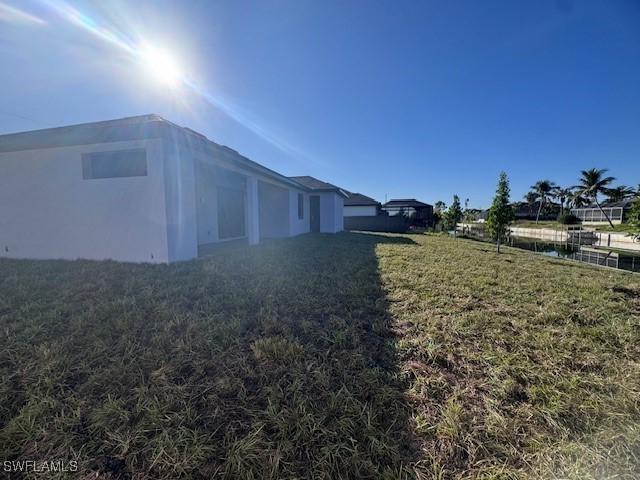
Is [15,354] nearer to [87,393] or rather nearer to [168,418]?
[87,393]

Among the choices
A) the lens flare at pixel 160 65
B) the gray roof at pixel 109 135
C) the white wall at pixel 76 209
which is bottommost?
the white wall at pixel 76 209

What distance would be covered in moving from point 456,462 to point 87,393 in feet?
8.83

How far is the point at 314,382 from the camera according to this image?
223cm

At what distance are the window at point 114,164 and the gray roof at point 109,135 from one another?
0.97 ft

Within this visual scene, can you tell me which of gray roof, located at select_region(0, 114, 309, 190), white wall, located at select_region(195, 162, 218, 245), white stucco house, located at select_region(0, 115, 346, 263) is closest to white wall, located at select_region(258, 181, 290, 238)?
white wall, located at select_region(195, 162, 218, 245)

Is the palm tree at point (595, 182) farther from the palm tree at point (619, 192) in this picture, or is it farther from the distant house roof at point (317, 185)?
the distant house roof at point (317, 185)

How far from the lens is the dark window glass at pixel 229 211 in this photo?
34.5 feet

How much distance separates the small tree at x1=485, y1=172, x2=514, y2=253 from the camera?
1020 centimetres

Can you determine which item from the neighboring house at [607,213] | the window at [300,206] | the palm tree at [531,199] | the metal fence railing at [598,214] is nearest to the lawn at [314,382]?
the window at [300,206]

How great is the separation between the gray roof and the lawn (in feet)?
9.71

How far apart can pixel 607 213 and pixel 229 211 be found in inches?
1975

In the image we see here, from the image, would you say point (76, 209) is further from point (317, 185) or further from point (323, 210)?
point (317, 185)

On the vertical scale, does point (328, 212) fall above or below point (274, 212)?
above

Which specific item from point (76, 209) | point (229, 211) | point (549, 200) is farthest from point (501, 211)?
point (549, 200)
